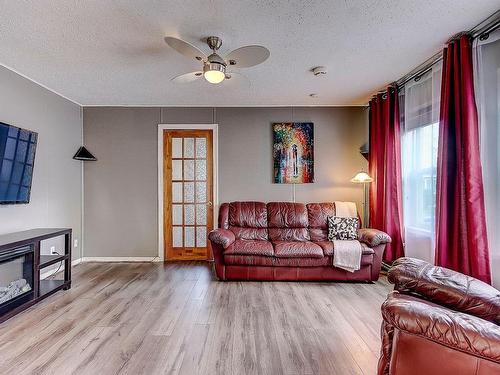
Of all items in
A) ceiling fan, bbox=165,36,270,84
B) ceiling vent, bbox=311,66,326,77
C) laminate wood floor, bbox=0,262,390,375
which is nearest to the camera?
laminate wood floor, bbox=0,262,390,375

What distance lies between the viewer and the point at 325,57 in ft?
9.72

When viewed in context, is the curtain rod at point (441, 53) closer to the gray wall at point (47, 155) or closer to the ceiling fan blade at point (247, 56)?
the ceiling fan blade at point (247, 56)

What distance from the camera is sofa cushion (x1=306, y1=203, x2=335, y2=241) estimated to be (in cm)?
426

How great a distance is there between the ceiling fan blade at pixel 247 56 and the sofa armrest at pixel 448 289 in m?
1.90

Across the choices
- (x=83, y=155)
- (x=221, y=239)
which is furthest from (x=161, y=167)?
(x=221, y=239)

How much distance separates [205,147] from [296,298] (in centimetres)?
281

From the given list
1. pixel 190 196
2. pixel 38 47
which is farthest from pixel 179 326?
pixel 38 47

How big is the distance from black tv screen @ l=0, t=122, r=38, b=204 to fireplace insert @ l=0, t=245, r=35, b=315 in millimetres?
682

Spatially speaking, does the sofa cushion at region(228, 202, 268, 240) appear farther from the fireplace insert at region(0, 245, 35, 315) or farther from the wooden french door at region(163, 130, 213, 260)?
the fireplace insert at region(0, 245, 35, 315)

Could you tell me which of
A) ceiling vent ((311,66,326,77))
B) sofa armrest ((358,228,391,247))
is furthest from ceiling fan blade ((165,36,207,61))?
sofa armrest ((358,228,391,247))

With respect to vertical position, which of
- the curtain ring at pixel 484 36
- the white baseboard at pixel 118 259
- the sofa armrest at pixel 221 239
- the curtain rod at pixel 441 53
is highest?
the curtain rod at pixel 441 53

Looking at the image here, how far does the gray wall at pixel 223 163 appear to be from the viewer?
476cm

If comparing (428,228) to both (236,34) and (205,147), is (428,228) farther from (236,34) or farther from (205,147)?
(205,147)

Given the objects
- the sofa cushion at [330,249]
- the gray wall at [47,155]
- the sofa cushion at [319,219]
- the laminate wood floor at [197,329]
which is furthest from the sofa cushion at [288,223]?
the gray wall at [47,155]
